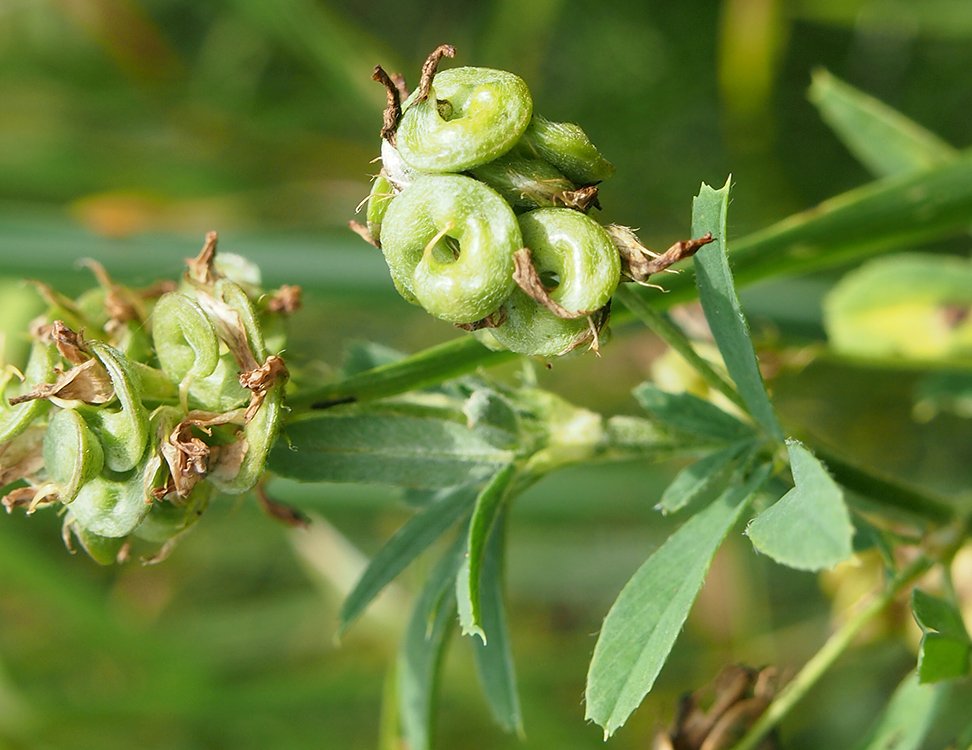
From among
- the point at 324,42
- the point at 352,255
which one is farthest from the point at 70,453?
the point at 324,42

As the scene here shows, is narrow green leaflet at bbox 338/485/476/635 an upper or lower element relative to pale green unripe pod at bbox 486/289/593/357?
lower

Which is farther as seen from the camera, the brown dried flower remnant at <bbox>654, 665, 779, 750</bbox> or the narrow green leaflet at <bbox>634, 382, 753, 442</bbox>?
the brown dried flower remnant at <bbox>654, 665, 779, 750</bbox>

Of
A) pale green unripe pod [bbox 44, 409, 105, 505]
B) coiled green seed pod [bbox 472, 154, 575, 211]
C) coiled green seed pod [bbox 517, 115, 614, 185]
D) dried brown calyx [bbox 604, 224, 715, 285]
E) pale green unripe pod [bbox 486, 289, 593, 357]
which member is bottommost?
pale green unripe pod [bbox 44, 409, 105, 505]

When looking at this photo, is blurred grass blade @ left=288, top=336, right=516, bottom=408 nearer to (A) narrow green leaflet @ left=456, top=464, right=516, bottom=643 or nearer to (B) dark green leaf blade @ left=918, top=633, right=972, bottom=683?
(A) narrow green leaflet @ left=456, top=464, right=516, bottom=643

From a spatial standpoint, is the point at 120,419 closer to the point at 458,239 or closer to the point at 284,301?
the point at 284,301

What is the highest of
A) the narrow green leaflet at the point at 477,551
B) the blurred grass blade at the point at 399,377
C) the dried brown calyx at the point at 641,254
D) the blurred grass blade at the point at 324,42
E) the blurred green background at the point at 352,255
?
the dried brown calyx at the point at 641,254

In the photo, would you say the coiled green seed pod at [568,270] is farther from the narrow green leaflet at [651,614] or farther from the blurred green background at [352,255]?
the blurred green background at [352,255]

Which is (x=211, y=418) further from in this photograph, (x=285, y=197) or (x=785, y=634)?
(x=285, y=197)

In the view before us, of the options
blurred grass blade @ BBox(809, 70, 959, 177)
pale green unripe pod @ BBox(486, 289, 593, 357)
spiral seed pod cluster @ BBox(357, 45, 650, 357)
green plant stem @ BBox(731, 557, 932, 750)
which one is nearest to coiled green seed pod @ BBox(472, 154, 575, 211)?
spiral seed pod cluster @ BBox(357, 45, 650, 357)

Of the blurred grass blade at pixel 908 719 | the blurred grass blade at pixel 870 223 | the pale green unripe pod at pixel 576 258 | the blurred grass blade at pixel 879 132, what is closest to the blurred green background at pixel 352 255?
the blurred grass blade at pixel 879 132
